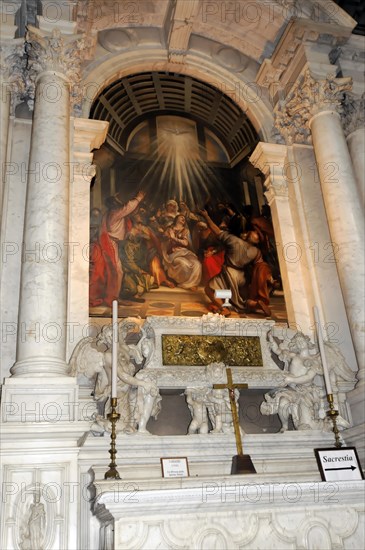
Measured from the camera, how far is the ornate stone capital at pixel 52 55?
7215 millimetres

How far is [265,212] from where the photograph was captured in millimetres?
8641

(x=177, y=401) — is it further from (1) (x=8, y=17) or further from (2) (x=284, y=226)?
(1) (x=8, y=17)

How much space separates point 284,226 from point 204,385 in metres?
3.13

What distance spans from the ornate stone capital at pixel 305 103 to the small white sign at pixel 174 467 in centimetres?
523

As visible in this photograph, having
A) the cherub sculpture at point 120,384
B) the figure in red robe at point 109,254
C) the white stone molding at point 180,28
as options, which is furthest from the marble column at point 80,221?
the white stone molding at point 180,28

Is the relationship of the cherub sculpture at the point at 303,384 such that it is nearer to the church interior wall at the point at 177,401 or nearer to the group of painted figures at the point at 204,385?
the group of painted figures at the point at 204,385

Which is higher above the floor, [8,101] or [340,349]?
[8,101]

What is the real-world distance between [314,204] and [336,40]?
2.56 m

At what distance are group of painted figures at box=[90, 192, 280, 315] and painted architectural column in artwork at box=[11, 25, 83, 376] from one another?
1.22 m

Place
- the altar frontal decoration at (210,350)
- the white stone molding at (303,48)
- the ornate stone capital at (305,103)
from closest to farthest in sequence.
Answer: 1. the altar frontal decoration at (210,350)
2. the ornate stone capital at (305,103)
3. the white stone molding at (303,48)

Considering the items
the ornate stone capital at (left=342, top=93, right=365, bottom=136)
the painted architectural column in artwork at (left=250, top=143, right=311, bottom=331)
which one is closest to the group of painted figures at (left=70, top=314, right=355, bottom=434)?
the painted architectural column in artwork at (left=250, top=143, right=311, bottom=331)

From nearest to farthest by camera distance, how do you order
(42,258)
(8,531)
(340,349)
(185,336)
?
(8,531)
(42,258)
(185,336)
(340,349)

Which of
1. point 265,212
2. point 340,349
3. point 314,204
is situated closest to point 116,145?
point 265,212

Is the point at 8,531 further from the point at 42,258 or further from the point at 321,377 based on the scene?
the point at 321,377
